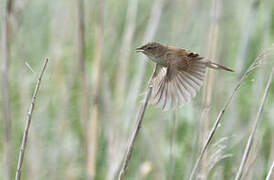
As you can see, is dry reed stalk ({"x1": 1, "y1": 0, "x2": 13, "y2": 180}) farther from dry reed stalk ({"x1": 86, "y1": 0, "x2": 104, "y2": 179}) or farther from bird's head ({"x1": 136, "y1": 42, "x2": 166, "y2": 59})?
bird's head ({"x1": 136, "y1": 42, "x2": 166, "y2": 59})

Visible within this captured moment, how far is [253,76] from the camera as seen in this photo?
8.20ft

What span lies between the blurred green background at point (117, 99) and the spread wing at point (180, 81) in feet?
1.92

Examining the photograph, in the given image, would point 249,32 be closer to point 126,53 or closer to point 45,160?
point 126,53

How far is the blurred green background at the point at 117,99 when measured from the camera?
2.12m

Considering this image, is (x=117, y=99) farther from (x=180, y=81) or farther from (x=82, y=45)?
(x=180, y=81)

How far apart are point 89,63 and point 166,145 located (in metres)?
0.50

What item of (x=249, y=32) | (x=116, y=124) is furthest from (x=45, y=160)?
(x=249, y=32)

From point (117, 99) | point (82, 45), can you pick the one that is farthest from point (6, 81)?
point (117, 99)

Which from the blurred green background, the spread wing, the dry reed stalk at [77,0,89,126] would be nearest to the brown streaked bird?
the spread wing

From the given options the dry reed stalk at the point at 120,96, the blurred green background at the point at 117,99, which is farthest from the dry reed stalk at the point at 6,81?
the dry reed stalk at the point at 120,96

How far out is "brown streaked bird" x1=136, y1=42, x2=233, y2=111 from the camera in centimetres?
134

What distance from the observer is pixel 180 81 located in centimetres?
139

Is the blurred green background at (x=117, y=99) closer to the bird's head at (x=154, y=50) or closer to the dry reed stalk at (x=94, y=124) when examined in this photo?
the dry reed stalk at (x=94, y=124)

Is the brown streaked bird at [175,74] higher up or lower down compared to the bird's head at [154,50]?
lower down
